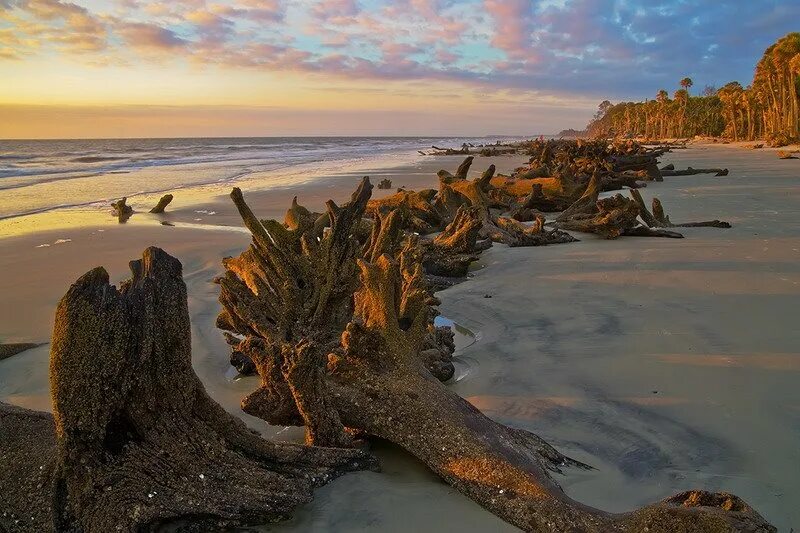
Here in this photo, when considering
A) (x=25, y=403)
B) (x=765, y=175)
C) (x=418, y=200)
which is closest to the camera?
(x=25, y=403)

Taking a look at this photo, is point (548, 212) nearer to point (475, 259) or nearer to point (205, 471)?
point (475, 259)

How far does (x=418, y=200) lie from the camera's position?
13.0 metres

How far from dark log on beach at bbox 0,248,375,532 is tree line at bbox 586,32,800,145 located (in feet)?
189

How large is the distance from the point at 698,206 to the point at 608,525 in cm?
1423

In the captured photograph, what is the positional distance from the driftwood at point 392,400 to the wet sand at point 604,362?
181 millimetres

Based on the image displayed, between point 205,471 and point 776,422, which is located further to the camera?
point 776,422

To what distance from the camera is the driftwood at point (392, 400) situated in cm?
251

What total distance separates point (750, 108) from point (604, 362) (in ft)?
246

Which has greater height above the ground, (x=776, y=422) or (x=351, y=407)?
(x=351, y=407)

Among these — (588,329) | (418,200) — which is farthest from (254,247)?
(418,200)

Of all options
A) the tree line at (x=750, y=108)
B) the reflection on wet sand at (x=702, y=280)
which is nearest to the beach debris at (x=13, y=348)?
the reflection on wet sand at (x=702, y=280)

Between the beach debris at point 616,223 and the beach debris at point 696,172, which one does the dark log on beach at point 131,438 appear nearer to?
the beach debris at point 616,223

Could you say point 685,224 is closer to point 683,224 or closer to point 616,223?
point 683,224

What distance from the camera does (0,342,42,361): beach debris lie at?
18.2ft
